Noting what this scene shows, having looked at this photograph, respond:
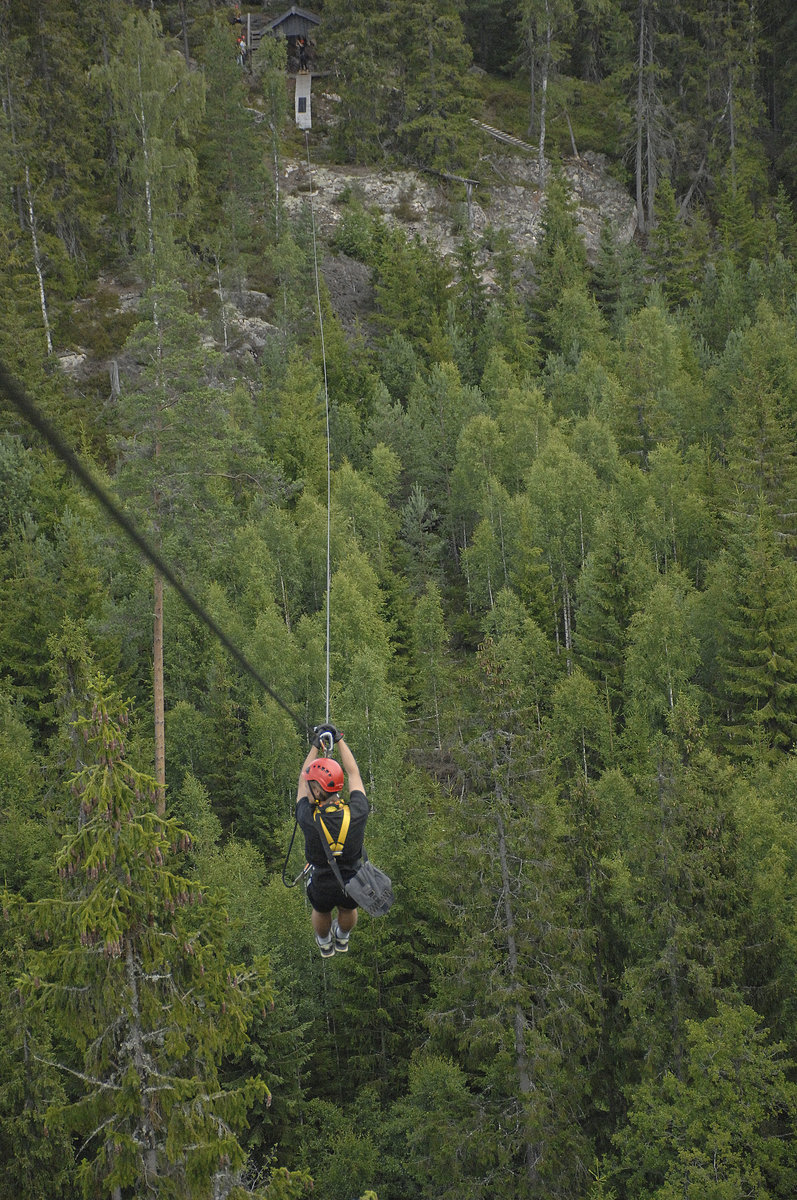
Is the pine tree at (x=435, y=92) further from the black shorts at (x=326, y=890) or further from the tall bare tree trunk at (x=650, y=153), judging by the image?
the black shorts at (x=326, y=890)

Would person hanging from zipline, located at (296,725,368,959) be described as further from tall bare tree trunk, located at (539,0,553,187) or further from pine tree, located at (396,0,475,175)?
tall bare tree trunk, located at (539,0,553,187)

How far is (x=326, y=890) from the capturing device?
10031mm

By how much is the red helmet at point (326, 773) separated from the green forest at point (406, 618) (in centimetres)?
192

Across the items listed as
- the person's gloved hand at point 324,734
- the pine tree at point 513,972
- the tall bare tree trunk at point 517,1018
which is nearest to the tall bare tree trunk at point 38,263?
the pine tree at point 513,972

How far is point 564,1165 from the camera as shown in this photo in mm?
20969

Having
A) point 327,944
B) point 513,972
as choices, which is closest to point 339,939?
point 327,944

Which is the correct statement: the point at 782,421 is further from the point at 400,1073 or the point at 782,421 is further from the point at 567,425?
the point at 400,1073

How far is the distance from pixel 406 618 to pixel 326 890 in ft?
104

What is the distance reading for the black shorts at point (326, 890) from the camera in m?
9.87

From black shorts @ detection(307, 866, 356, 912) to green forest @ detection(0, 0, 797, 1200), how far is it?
3.08 metres

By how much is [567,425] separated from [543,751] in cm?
2950

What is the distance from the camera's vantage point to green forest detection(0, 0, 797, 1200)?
18.5 m

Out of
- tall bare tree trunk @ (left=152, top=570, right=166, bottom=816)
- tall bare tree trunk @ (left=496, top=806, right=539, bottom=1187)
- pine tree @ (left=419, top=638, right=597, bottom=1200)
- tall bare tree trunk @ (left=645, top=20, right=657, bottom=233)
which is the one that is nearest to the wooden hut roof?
tall bare tree trunk @ (left=645, top=20, right=657, bottom=233)

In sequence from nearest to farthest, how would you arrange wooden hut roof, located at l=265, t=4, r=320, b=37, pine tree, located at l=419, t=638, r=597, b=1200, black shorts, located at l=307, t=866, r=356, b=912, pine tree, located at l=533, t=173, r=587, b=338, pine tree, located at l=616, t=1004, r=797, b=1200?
black shorts, located at l=307, t=866, r=356, b=912 < pine tree, located at l=616, t=1004, r=797, b=1200 < pine tree, located at l=419, t=638, r=597, b=1200 < pine tree, located at l=533, t=173, r=587, b=338 < wooden hut roof, located at l=265, t=4, r=320, b=37
